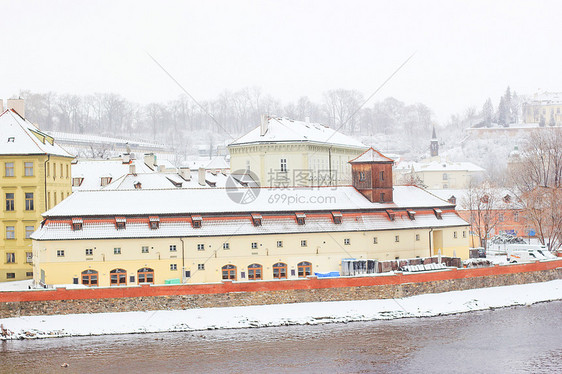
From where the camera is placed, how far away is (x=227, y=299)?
4038cm

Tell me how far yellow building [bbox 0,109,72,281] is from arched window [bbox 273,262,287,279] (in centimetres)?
1677

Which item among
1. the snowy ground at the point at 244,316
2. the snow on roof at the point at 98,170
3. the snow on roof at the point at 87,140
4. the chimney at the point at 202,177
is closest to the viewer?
the snowy ground at the point at 244,316

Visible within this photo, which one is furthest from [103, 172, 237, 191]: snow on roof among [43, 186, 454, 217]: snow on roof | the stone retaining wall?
the stone retaining wall

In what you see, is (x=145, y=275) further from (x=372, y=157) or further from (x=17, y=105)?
(x=372, y=157)

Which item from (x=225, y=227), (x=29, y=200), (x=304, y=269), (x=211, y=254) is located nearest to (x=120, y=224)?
(x=211, y=254)

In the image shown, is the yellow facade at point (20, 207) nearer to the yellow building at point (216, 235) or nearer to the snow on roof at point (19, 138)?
the snow on roof at point (19, 138)

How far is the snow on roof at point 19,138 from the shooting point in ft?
155

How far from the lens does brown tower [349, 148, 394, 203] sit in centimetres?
5041

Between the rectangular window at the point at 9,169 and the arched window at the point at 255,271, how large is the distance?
1784cm

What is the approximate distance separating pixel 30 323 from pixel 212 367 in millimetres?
12458

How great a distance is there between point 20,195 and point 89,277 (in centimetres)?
952

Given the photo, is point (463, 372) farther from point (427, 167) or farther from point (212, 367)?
point (427, 167)

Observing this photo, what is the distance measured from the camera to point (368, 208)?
158 ft

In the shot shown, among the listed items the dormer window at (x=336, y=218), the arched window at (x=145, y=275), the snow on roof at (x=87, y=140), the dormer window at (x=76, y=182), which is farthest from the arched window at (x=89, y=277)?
the snow on roof at (x=87, y=140)
